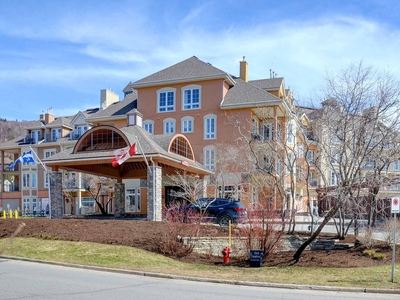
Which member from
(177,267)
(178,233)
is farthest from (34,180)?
(177,267)

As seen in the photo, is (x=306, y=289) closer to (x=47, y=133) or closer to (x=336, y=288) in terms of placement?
(x=336, y=288)

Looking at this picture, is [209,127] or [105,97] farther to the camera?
[105,97]

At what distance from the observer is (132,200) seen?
Answer: 135ft

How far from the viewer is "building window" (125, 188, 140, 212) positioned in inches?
1586

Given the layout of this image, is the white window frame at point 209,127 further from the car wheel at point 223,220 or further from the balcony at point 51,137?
the balcony at point 51,137

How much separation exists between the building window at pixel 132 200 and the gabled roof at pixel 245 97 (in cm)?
1214

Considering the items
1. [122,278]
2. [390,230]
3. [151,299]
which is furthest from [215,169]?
[151,299]

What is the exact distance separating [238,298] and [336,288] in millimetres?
2936

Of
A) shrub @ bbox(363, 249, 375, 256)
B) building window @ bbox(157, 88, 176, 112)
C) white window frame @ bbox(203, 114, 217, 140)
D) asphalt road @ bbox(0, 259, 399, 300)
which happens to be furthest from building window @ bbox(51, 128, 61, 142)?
shrub @ bbox(363, 249, 375, 256)

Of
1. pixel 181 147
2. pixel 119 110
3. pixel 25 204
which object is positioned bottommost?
pixel 25 204

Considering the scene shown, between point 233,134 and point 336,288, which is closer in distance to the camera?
point 336,288

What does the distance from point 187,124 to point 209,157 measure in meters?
3.90

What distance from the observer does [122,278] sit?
11688mm

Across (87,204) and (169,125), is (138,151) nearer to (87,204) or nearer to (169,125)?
(169,125)
